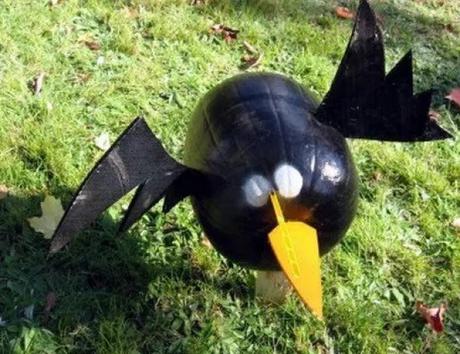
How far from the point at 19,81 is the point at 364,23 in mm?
2178

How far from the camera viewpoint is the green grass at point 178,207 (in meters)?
2.89

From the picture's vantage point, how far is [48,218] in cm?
314

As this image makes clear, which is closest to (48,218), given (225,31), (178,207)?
(178,207)

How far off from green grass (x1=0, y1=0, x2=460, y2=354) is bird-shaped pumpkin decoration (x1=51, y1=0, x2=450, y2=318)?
2.00 ft

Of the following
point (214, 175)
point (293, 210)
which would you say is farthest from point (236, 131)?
point (293, 210)

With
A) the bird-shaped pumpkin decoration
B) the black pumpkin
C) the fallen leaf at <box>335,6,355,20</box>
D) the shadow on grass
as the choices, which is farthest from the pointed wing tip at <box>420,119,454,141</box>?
the fallen leaf at <box>335,6,355,20</box>

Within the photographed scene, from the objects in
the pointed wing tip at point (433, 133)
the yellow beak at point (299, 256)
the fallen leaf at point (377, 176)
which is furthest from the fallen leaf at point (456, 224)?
the yellow beak at point (299, 256)

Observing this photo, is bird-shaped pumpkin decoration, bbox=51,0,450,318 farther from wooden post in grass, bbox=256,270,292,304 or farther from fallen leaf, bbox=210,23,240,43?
fallen leaf, bbox=210,23,240,43

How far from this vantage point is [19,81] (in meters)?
3.83

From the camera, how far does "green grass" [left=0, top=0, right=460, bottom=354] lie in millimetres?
2891

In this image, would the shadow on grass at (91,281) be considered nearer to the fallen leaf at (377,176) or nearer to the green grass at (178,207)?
the green grass at (178,207)

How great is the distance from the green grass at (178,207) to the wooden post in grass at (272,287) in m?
0.05

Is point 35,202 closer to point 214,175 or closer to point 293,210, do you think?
point 214,175

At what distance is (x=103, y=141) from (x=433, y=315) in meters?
1.78
